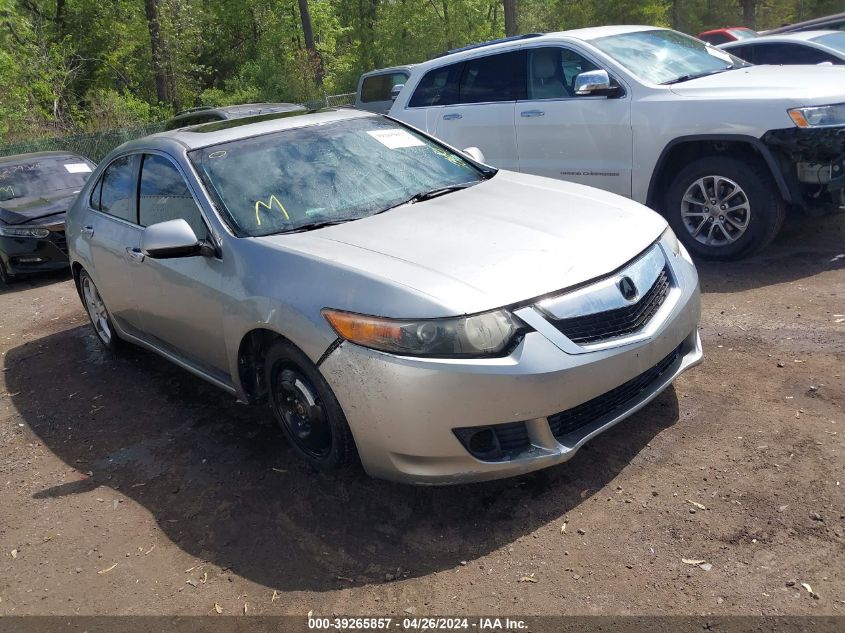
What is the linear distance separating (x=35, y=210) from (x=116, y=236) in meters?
5.46

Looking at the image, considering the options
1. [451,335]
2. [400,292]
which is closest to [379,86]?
[400,292]

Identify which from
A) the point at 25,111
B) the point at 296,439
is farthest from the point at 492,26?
the point at 296,439

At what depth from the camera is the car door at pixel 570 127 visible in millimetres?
6387

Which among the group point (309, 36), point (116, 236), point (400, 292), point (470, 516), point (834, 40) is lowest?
point (470, 516)

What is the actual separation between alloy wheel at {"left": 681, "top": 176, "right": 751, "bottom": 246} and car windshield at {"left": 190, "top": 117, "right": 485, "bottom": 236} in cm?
215

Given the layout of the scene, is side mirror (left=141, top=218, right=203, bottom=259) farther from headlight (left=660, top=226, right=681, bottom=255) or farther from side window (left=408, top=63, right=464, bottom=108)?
side window (left=408, top=63, right=464, bottom=108)

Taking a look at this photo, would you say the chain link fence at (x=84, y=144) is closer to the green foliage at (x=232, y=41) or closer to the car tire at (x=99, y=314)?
the green foliage at (x=232, y=41)

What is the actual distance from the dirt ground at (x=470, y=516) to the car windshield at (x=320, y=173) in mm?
1271

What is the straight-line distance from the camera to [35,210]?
31.4ft

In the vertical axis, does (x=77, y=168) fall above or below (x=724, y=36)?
below

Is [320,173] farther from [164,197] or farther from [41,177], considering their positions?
[41,177]

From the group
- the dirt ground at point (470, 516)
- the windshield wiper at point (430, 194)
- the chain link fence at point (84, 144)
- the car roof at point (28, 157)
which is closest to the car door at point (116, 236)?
the dirt ground at point (470, 516)

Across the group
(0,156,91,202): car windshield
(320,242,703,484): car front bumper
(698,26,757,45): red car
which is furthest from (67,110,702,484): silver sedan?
(698,26,757,45): red car

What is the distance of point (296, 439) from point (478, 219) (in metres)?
1.41
